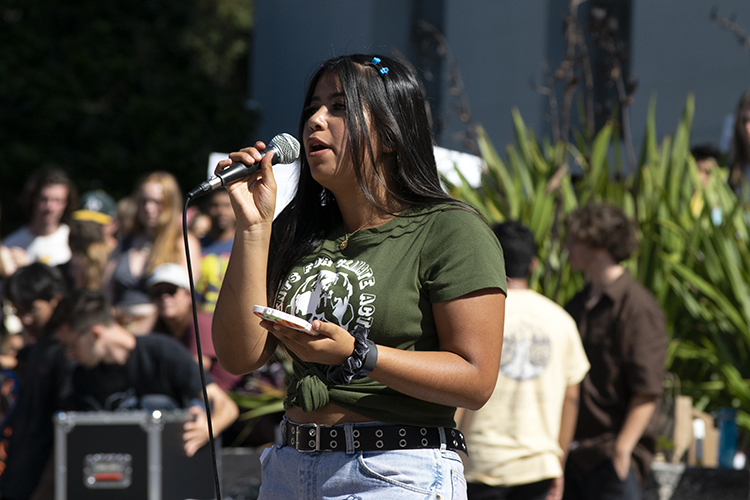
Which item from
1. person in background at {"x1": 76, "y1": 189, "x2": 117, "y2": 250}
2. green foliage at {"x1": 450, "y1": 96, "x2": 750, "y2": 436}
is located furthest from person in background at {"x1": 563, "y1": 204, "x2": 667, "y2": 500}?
person in background at {"x1": 76, "y1": 189, "x2": 117, "y2": 250}

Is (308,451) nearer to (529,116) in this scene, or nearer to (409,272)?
(409,272)

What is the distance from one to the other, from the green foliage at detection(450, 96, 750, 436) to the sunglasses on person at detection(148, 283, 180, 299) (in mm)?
1932

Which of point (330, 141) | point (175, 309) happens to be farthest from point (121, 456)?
point (330, 141)

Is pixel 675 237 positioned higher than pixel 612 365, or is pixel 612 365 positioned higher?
pixel 675 237

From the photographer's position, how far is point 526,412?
3865mm

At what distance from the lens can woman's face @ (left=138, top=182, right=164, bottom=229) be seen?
6.28 m

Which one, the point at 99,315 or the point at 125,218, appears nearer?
the point at 99,315

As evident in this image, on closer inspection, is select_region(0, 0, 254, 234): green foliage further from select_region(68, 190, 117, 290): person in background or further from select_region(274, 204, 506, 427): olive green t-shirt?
select_region(274, 204, 506, 427): olive green t-shirt

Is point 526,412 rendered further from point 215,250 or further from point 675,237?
point 215,250

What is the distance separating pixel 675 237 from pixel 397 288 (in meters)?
4.28

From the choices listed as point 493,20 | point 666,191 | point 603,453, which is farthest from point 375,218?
point 493,20

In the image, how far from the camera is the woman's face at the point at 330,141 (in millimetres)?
2020

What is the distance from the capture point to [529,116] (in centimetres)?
1083

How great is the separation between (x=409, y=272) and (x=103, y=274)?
5036 millimetres
